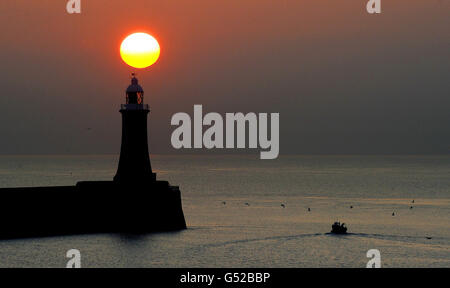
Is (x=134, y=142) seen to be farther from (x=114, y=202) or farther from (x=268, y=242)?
(x=268, y=242)

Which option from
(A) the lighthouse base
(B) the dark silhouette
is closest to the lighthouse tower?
(B) the dark silhouette

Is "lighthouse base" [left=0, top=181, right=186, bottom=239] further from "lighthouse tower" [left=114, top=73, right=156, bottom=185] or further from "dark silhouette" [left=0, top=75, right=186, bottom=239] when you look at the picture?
"lighthouse tower" [left=114, top=73, right=156, bottom=185]

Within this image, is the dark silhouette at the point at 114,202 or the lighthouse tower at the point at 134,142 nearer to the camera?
the dark silhouette at the point at 114,202

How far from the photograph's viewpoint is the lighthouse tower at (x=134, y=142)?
5528cm

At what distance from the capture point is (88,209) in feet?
175

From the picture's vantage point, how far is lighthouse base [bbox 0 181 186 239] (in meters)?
50.1

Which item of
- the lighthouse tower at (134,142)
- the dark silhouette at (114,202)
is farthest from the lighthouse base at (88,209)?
the lighthouse tower at (134,142)

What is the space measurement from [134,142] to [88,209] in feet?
20.8

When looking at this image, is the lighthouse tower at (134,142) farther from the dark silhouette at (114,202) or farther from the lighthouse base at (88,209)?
the lighthouse base at (88,209)

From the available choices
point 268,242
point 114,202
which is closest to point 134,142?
point 114,202

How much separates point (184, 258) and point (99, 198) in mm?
8754

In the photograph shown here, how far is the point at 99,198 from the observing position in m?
53.2
